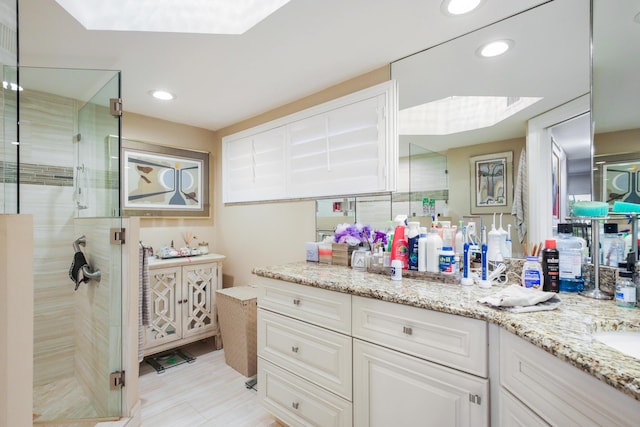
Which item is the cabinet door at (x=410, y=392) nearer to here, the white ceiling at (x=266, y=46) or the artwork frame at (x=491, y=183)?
the artwork frame at (x=491, y=183)

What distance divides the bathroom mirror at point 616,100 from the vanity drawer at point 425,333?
0.86m

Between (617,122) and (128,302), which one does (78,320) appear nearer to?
(128,302)

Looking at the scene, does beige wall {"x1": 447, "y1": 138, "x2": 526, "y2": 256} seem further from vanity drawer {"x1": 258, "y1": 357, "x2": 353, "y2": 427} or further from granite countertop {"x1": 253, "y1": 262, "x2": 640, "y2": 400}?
vanity drawer {"x1": 258, "y1": 357, "x2": 353, "y2": 427}

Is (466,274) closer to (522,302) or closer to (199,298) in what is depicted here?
(522,302)

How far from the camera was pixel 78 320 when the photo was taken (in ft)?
7.14

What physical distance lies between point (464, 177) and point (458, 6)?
822 millimetres

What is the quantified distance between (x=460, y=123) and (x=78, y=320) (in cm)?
291

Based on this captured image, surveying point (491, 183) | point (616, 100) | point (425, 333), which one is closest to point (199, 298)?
point (425, 333)

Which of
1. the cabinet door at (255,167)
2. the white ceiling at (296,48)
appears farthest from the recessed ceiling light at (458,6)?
the cabinet door at (255,167)

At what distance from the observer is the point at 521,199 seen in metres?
1.50

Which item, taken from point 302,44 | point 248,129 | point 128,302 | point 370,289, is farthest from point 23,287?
point 248,129

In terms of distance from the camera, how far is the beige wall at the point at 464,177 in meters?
1.52

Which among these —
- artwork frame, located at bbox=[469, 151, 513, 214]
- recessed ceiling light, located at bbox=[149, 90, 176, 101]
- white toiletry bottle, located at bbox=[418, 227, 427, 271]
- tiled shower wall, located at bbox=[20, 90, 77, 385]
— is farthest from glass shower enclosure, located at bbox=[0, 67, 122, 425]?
artwork frame, located at bbox=[469, 151, 513, 214]

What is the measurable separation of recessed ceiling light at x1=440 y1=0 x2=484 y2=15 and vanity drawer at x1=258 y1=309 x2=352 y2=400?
1.61m
